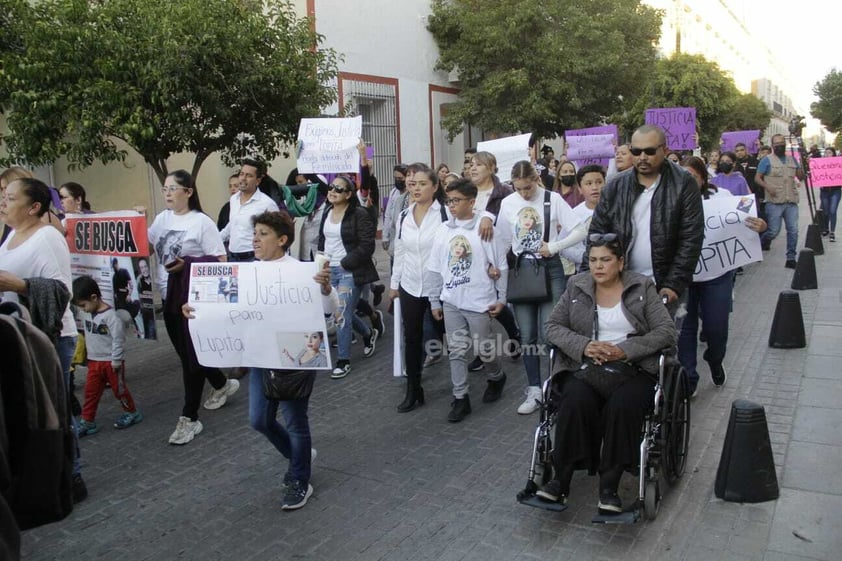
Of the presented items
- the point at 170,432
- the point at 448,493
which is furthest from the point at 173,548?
the point at 170,432

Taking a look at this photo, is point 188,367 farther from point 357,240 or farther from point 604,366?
point 604,366

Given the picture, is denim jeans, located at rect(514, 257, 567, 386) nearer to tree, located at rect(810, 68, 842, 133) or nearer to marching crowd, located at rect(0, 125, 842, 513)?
marching crowd, located at rect(0, 125, 842, 513)

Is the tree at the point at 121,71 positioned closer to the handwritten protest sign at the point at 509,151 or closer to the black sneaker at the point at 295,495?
the handwritten protest sign at the point at 509,151

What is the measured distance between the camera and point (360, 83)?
1644 centimetres

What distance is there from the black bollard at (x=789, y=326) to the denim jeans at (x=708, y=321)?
1.77m

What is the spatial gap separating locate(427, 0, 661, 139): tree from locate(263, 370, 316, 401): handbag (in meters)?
14.9

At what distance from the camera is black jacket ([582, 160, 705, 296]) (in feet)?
15.6

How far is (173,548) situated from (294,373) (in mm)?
1093

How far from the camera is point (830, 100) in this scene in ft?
170

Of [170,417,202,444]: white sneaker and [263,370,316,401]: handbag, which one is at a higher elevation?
[263,370,316,401]: handbag

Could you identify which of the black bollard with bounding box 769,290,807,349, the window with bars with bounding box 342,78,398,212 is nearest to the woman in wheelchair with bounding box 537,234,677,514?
the black bollard with bounding box 769,290,807,349

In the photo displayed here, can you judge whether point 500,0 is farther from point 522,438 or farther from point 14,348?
→ point 14,348

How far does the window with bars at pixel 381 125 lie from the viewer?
55.7 ft

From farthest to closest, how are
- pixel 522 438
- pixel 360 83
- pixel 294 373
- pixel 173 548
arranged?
1. pixel 360 83
2. pixel 522 438
3. pixel 294 373
4. pixel 173 548
